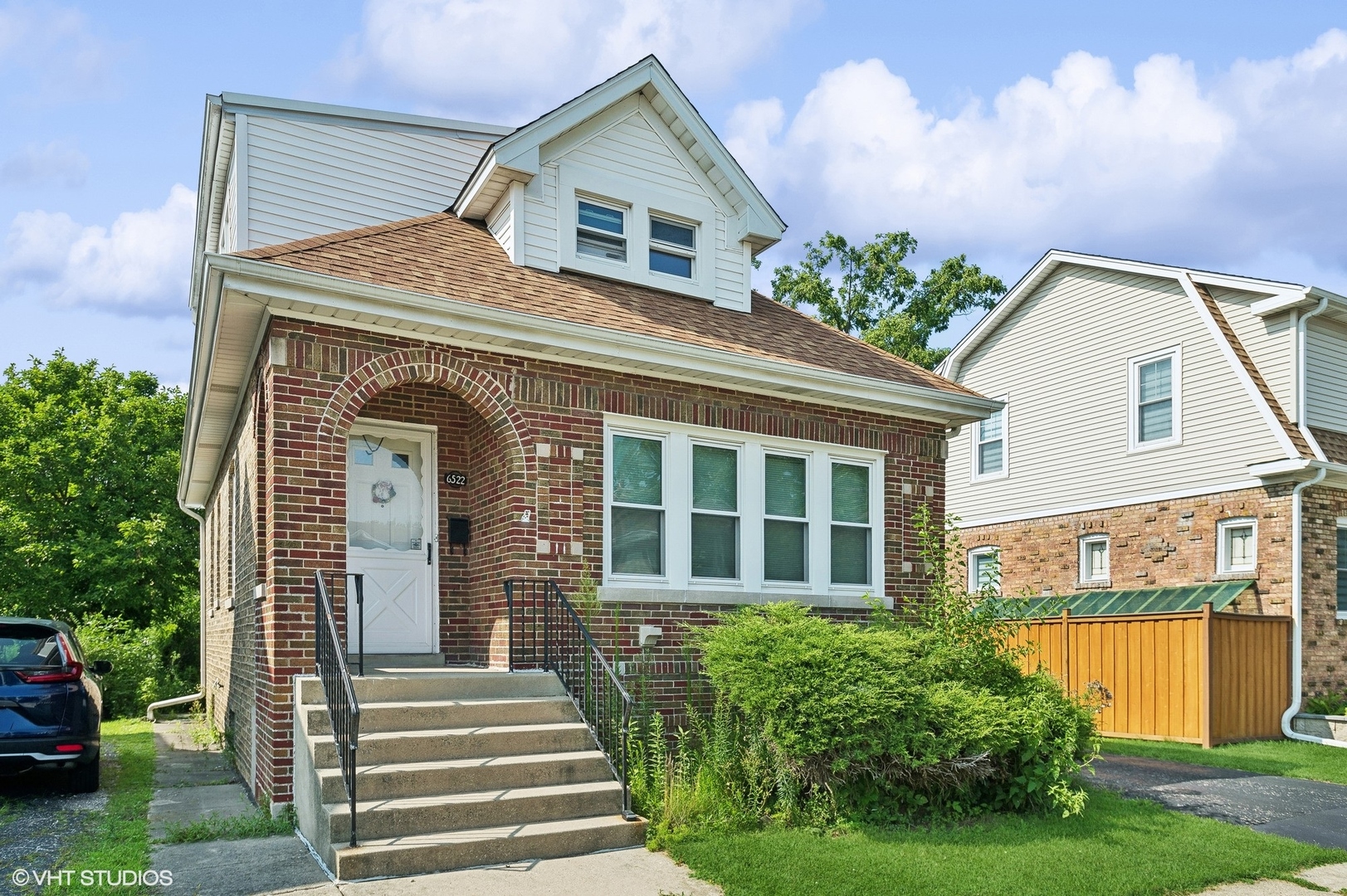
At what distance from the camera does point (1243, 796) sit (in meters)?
9.81

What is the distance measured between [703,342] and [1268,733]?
9.80 m

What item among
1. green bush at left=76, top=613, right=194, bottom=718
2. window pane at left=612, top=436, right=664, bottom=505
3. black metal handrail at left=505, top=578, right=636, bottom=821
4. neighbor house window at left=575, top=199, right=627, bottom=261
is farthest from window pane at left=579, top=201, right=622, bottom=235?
green bush at left=76, top=613, right=194, bottom=718

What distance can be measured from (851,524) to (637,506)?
2690 mm

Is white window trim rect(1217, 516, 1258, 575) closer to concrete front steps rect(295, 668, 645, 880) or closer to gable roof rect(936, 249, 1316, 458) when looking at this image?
gable roof rect(936, 249, 1316, 458)

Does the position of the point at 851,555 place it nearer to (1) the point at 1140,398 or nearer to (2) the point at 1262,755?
(2) the point at 1262,755

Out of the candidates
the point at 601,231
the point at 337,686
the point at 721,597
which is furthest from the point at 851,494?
the point at 337,686

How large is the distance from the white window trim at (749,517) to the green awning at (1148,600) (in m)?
3.19

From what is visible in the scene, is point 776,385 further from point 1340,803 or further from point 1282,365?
point 1282,365

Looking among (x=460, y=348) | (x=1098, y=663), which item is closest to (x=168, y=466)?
(x=460, y=348)

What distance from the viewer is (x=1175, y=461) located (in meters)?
16.1

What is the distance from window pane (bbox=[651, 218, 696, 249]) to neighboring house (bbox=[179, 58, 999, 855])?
1.3 inches

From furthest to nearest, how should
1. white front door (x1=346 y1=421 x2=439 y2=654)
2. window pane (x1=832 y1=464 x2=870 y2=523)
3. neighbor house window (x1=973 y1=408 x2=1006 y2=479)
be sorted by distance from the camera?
neighbor house window (x1=973 y1=408 x2=1006 y2=479)
window pane (x1=832 y1=464 x2=870 y2=523)
white front door (x1=346 y1=421 x2=439 y2=654)

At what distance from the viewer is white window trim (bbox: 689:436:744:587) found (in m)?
10.4

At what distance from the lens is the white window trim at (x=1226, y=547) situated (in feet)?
48.6
